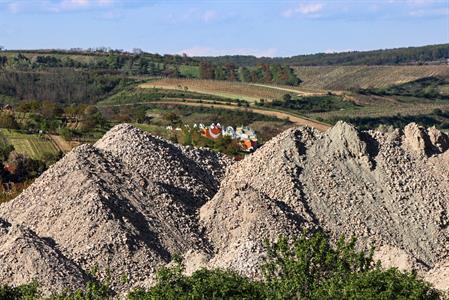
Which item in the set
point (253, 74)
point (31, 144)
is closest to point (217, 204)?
point (31, 144)

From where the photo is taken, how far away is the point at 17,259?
92.7 ft

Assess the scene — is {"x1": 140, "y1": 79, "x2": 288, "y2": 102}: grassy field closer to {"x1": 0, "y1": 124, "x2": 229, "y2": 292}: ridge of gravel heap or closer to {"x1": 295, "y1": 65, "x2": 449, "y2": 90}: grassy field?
{"x1": 295, "y1": 65, "x2": 449, "y2": 90}: grassy field

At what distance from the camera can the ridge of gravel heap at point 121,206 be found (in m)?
29.5

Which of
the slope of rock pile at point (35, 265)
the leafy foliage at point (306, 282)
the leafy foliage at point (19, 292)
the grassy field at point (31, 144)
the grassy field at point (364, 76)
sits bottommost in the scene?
the grassy field at point (364, 76)

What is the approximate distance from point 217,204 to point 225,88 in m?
94.2

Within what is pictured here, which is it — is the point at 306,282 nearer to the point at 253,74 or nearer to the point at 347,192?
the point at 347,192

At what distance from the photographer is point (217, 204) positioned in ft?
107

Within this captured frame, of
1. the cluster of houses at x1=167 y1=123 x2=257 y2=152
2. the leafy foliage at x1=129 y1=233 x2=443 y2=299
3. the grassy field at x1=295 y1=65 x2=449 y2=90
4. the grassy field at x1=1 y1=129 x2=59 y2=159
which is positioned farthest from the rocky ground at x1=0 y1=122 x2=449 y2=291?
the grassy field at x1=295 y1=65 x2=449 y2=90

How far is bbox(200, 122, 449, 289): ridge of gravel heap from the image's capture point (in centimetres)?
3186

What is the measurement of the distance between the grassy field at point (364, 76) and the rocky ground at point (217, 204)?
392 feet

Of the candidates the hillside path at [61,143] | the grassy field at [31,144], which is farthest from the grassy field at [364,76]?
the grassy field at [31,144]

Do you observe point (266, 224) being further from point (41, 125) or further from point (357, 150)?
point (41, 125)

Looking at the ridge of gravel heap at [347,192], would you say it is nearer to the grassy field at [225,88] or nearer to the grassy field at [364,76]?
the grassy field at [225,88]

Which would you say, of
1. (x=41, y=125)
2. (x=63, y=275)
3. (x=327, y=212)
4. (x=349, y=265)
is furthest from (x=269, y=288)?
(x=41, y=125)
